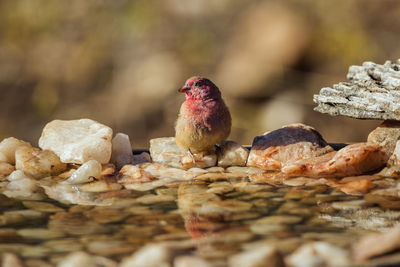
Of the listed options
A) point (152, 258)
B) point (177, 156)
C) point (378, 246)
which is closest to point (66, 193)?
point (177, 156)

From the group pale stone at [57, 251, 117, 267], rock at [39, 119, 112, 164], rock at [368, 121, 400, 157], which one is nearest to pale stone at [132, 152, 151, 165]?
rock at [39, 119, 112, 164]

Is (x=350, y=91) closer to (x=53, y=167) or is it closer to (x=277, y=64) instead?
(x=53, y=167)

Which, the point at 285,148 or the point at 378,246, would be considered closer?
the point at 378,246

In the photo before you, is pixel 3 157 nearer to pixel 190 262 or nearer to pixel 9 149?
pixel 9 149

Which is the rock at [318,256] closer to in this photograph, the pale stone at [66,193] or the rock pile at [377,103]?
the pale stone at [66,193]

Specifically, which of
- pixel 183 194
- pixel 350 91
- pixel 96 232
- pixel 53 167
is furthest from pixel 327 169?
pixel 53 167
